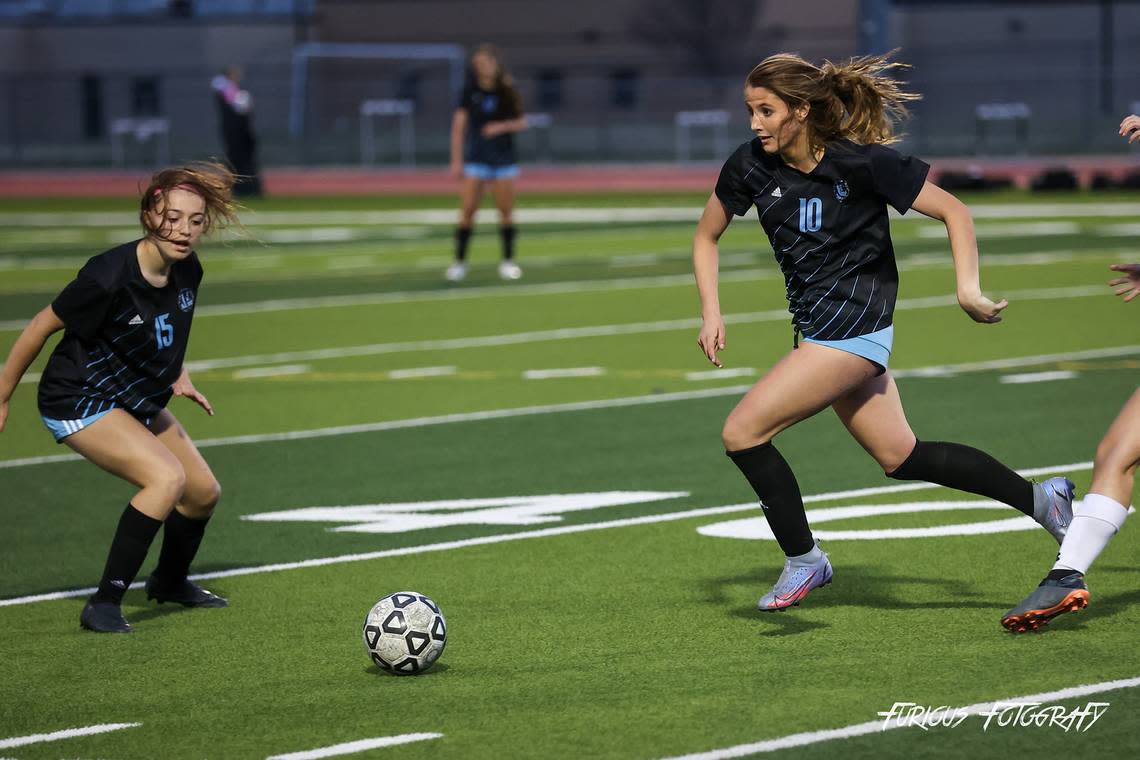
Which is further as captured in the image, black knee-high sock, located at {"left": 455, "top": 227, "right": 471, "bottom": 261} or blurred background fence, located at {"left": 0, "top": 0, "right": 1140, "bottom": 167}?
blurred background fence, located at {"left": 0, "top": 0, "right": 1140, "bottom": 167}

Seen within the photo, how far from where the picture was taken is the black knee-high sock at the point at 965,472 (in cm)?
680

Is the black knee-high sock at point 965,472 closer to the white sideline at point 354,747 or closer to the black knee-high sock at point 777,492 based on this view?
the black knee-high sock at point 777,492

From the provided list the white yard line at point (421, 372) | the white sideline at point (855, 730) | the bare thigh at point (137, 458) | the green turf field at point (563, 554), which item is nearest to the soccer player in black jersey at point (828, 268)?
the green turf field at point (563, 554)

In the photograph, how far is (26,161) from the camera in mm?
50031

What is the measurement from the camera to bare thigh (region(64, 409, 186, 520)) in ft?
22.7

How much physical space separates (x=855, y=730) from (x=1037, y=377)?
8.19 meters

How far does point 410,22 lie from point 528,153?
42.8ft

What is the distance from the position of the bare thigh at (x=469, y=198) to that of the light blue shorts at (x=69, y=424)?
513 inches

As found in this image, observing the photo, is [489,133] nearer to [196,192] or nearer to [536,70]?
[196,192]

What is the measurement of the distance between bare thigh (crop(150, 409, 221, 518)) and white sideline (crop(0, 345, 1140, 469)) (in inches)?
156

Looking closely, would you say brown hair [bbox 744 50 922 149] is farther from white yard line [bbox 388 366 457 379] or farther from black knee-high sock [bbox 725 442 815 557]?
white yard line [bbox 388 366 457 379]

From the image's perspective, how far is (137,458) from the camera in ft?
22.7

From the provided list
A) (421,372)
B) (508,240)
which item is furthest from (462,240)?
(421,372)

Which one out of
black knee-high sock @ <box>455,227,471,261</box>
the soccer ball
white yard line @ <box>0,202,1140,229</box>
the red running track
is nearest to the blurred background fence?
the red running track
